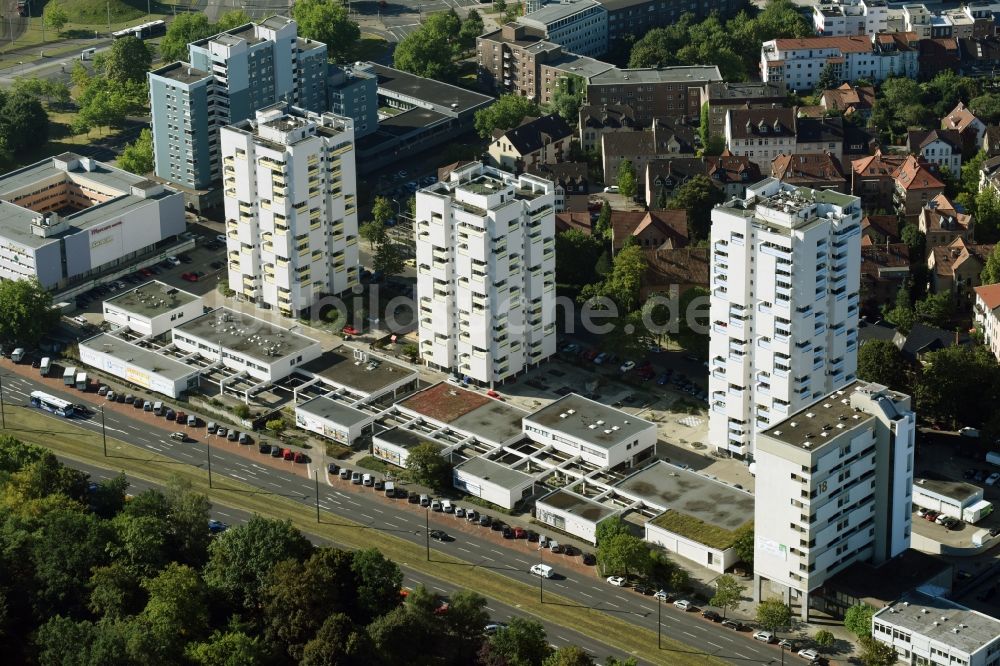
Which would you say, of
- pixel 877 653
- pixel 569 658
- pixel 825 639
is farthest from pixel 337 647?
pixel 877 653

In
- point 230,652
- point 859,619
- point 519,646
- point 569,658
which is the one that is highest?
point 569,658

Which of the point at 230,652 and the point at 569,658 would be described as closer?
the point at 569,658

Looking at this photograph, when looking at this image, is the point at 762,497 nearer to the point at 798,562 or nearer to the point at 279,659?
the point at 798,562

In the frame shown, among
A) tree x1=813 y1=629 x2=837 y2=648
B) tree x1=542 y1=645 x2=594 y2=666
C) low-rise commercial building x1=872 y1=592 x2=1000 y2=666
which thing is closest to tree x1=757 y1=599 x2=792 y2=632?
tree x1=813 y1=629 x2=837 y2=648

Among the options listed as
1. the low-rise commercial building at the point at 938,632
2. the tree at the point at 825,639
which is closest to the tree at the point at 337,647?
the tree at the point at 825,639

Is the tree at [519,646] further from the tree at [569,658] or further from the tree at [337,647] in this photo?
the tree at [337,647]

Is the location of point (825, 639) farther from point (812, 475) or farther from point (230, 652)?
point (230, 652)
